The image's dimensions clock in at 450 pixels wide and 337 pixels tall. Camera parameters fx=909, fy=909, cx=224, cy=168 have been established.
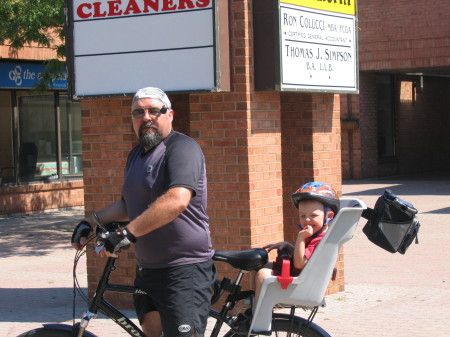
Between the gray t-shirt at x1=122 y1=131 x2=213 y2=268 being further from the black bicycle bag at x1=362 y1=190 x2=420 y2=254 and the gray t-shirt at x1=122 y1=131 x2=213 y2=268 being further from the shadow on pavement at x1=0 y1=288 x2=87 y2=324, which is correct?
the shadow on pavement at x1=0 y1=288 x2=87 y2=324

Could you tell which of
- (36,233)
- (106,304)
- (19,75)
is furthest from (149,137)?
(19,75)

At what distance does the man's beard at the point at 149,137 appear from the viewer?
15.0 ft

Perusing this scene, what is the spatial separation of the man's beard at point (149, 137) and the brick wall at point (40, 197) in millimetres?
13874

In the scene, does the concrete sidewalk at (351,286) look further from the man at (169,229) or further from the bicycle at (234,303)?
the man at (169,229)

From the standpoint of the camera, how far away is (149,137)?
457cm

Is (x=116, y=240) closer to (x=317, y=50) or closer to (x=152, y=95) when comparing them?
(x=152, y=95)

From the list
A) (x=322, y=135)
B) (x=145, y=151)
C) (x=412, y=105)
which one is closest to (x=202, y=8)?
(x=322, y=135)

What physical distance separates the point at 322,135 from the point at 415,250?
160 inches

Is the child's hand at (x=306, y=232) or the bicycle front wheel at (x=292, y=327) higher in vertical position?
the child's hand at (x=306, y=232)

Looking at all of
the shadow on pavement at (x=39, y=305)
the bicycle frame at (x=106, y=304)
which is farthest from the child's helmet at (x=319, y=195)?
the shadow on pavement at (x=39, y=305)

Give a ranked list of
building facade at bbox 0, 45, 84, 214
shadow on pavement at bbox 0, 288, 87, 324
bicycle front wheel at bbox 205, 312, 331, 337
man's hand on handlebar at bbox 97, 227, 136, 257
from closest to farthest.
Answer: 1. man's hand on handlebar at bbox 97, 227, 136, 257
2. bicycle front wheel at bbox 205, 312, 331, 337
3. shadow on pavement at bbox 0, 288, 87, 324
4. building facade at bbox 0, 45, 84, 214

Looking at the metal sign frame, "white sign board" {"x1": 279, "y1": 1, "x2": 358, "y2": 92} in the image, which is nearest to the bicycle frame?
the metal sign frame

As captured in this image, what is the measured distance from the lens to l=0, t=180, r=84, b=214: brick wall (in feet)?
59.1

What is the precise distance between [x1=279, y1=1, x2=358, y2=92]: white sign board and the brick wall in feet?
35.1
